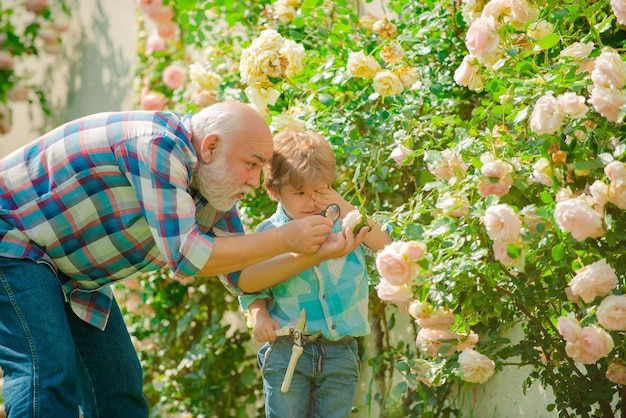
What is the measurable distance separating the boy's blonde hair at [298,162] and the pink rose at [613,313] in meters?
0.88

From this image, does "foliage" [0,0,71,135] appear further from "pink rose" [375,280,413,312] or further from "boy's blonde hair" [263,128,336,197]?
"pink rose" [375,280,413,312]

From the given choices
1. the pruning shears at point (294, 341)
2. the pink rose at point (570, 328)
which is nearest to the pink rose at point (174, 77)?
the pruning shears at point (294, 341)

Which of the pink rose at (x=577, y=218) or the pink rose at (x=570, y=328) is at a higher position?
the pink rose at (x=577, y=218)

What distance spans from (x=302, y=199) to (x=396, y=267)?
1.70 feet

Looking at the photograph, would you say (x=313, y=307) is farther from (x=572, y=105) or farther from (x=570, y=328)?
(x=572, y=105)

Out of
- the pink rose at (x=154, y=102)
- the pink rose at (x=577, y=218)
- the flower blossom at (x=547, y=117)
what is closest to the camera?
the pink rose at (x=577, y=218)

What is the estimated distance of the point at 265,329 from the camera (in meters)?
2.55

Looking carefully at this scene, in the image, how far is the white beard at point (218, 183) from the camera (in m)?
2.36

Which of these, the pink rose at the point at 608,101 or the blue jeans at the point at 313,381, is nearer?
the pink rose at the point at 608,101

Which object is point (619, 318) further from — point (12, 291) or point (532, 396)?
point (12, 291)

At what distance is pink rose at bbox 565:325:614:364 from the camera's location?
204 cm

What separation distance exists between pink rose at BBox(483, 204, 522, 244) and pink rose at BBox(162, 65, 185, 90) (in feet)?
9.23

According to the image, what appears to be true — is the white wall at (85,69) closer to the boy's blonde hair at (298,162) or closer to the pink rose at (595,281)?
the boy's blonde hair at (298,162)

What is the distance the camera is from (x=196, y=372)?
4020 mm
